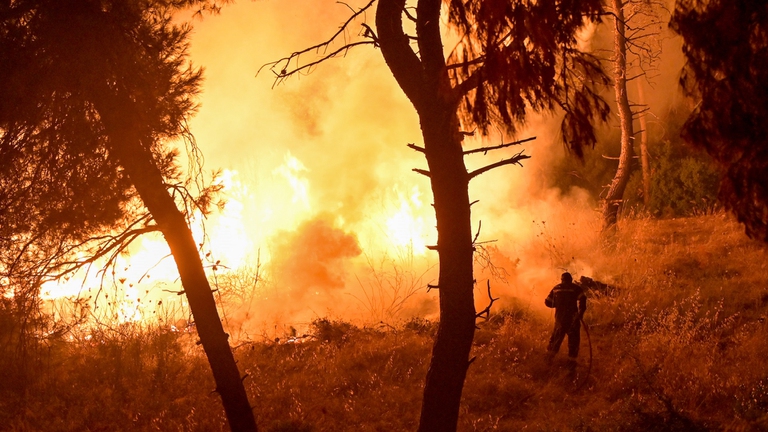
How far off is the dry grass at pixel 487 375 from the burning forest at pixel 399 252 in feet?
0.16

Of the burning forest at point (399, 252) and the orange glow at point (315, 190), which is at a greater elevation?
the orange glow at point (315, 190)

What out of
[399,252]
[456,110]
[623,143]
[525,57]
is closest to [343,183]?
[399,252]

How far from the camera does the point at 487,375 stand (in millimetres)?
7371

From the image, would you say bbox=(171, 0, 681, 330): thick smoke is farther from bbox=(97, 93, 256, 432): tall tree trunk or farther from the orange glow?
bbox=(97, 93, 256, 432): tall tree trunk

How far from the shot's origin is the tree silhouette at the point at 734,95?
3.66 m

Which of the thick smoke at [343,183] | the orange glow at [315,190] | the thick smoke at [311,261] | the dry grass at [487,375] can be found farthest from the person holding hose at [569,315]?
the thick smoke at [311,261]

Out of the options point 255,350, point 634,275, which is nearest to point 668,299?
point 634,275

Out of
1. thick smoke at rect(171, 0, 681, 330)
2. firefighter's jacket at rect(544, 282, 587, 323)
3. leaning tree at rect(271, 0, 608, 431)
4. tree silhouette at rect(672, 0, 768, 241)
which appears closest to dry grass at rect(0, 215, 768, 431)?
firefighter's jacket at rect(544, 282, 587, 323)

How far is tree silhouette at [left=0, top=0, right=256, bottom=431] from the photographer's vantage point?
14.7 ft

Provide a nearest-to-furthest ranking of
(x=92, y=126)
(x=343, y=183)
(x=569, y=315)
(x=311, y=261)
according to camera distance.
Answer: (x=92, y=126) → (x=569, y=315) → (x=311, y=261) → (x=343, y=183)

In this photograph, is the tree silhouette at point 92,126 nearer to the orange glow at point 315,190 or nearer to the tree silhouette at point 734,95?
the tree silhouette at point 734,95

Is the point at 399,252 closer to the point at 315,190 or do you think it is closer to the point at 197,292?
the point at 315,190

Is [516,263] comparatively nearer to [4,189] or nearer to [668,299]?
[668,299]

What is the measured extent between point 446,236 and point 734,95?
7.75 ft
